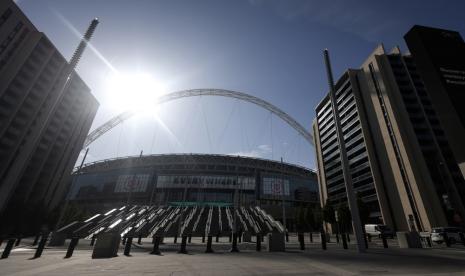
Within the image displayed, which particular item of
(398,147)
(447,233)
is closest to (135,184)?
(398,147)

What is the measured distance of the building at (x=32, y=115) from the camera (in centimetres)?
5347

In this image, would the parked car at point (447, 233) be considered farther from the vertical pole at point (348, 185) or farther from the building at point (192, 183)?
the building at point (192, 183)

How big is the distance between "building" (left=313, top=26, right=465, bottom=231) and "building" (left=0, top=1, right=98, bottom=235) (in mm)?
74449

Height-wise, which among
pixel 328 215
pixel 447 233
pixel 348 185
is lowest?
pixel 447 233

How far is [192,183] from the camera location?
8306cm

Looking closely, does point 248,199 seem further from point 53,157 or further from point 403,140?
point 53,157

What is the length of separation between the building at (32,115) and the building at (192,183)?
10.4 m

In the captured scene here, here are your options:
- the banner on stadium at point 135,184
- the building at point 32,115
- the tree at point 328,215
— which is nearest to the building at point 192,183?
the banner on stadium at point 135,184

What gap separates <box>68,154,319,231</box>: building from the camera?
272ft

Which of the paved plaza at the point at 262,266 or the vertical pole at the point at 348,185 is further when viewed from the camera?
the vertical pole at the point at 348,185

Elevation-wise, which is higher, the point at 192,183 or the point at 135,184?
the point at 192,183

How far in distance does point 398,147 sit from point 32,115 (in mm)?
96866

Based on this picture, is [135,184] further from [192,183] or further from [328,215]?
[328,215]

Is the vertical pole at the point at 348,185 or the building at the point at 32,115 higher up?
the building at the point at 32,115
